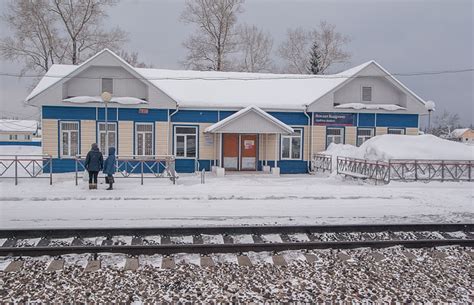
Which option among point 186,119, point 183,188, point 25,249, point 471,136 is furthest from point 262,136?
point 471,136

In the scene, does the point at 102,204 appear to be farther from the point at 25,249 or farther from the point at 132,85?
the point at 132,85

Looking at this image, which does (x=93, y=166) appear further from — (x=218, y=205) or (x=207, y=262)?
(x=207, y=262)

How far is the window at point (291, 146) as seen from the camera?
90.7ft

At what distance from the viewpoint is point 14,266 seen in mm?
6785

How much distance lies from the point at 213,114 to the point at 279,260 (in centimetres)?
1958

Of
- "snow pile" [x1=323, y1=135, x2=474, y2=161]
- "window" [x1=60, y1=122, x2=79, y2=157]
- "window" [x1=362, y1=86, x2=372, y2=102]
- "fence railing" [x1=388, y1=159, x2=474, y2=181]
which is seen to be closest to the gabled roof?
"snow pile" [x1=323, y1=135, x2=474, y2=161]

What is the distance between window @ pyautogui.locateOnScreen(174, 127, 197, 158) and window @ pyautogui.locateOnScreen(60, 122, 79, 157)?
5.62m

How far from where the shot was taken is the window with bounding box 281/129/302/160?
27.7 m

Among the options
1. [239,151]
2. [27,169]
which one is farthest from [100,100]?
[239,151]

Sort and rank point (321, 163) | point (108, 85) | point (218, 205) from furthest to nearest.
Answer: point (321, 163)
point (108, 85)
point (218, 205)

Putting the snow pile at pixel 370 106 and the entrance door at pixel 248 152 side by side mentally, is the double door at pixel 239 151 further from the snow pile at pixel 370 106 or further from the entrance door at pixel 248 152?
the snow pile at pixel 370 106

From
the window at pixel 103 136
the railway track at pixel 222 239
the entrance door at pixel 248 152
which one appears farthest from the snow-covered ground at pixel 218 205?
the entrance door at pixel 248 152

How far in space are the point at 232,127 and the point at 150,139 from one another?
4.98m

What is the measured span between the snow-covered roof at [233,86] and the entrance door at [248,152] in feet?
6.72
